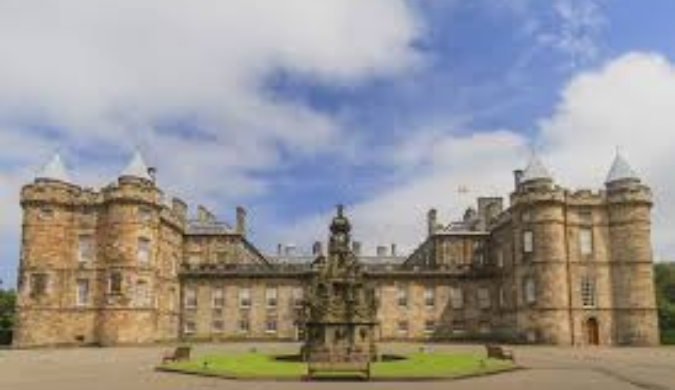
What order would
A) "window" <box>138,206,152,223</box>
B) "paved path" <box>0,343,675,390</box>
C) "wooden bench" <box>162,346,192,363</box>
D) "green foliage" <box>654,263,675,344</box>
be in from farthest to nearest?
"green foliage" <box>654,263,675,344</box>, "window" <box>138,206,152,223</box>, "wooden bench" <box>162,346,192,363</box>, "paved path" <box>0,343,675,390</box>

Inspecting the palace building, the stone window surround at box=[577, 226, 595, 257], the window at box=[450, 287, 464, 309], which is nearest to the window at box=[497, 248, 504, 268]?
the palace building

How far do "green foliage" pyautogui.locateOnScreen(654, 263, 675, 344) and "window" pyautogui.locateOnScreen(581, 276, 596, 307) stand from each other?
1062 cm

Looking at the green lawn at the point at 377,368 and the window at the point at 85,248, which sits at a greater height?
the window at the point at 85,248

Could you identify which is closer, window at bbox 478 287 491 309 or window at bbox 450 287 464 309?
window at bbox 478 287 491 309

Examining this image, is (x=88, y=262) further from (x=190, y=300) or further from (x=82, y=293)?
(x=190, y=300)

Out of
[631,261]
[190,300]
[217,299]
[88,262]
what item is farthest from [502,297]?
[88,262]

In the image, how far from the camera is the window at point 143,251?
56.5 meters

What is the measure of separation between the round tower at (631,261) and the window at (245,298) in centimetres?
3182

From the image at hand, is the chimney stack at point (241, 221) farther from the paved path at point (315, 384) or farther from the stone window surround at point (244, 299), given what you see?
the paved path at point (315, 384)

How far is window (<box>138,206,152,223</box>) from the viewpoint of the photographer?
2244 inches

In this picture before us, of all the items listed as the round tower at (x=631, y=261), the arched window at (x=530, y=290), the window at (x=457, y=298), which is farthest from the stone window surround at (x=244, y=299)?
the round tower at (x=631, y=261)

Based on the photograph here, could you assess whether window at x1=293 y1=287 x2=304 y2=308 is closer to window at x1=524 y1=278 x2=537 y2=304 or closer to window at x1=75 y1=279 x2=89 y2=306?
window at x1=75 y1=279 x2=89 y2=306

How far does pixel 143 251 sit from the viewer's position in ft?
187

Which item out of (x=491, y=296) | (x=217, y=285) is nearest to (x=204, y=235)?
(x=217, y=285)
